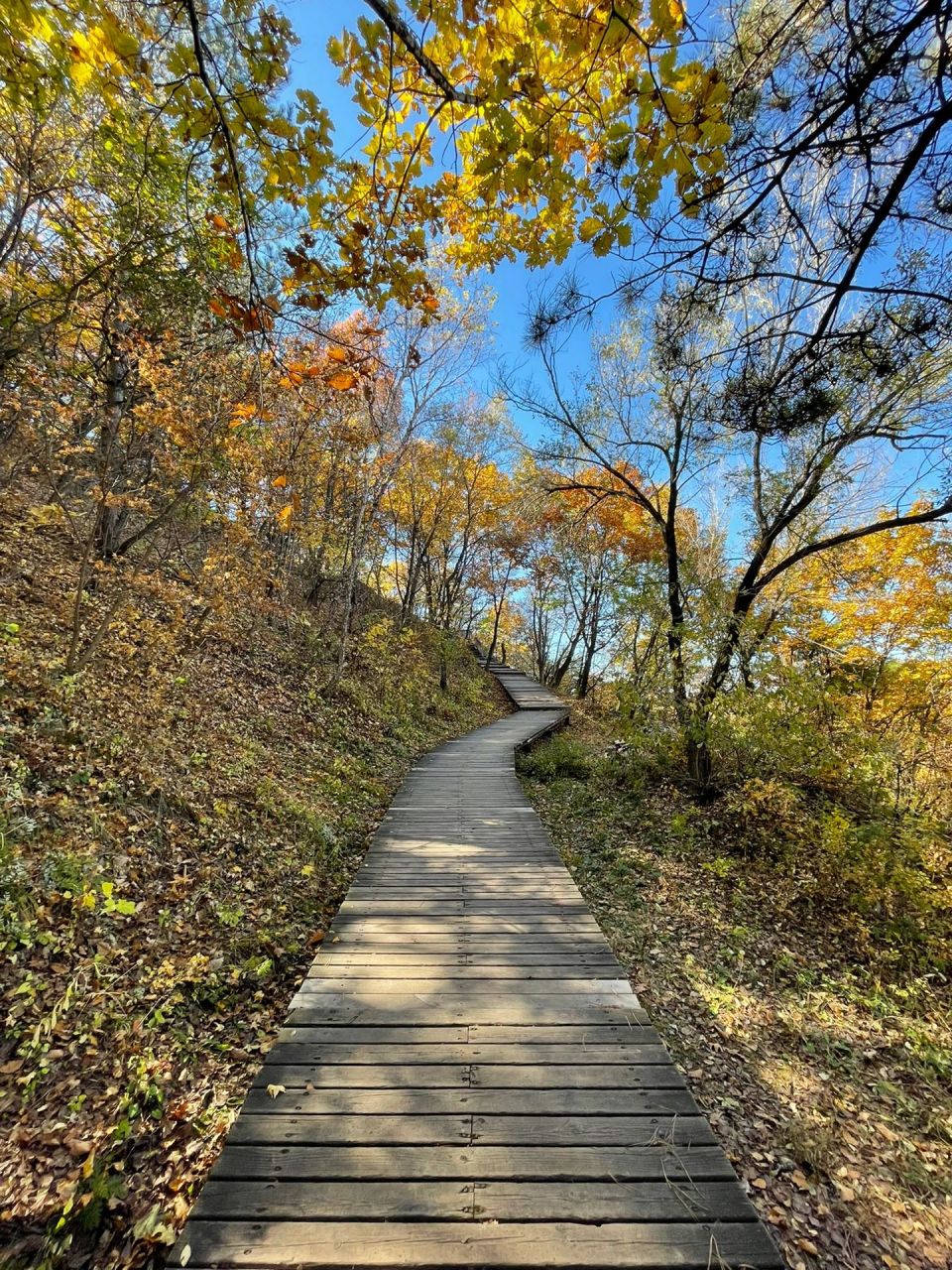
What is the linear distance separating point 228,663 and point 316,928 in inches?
202

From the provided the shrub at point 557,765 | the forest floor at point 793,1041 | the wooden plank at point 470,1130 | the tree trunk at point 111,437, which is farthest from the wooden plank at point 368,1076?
the shrub at point 557,765

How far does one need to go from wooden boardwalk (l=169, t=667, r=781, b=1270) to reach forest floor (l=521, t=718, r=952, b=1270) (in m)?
0.61

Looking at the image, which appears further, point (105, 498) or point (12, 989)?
point (105, 498)

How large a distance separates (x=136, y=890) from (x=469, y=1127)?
275 cm

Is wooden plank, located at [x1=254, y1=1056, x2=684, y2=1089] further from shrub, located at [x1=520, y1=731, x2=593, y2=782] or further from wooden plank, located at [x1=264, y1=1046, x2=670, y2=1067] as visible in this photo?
shrub, located at [x1=520, y1=731, x2=593, y2=782]

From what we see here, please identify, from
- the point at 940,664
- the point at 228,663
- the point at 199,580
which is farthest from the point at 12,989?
the point at 940,664

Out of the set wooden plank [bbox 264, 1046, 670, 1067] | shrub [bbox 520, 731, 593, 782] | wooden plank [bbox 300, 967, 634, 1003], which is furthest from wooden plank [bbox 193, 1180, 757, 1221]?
shrub [bbox 520, 731, 593, 782]

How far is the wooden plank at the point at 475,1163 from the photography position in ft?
6.36

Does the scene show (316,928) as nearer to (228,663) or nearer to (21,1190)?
(21,1190)

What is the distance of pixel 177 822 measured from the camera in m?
4.27

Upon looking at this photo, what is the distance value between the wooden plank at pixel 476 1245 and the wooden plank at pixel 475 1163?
0.17 m

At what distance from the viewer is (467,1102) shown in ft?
7.42

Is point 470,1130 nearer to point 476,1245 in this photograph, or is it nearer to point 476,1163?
point 476,1163

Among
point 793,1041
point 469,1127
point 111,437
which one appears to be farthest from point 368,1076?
point 111,437
